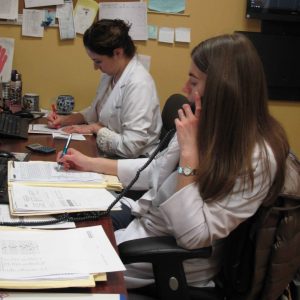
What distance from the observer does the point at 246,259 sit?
3.76 ft

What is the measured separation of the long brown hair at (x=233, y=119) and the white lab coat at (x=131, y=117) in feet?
3.11

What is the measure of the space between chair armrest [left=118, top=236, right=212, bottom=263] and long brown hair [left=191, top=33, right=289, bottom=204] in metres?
0.15

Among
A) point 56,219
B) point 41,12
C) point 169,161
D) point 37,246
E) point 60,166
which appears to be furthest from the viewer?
point 41,12

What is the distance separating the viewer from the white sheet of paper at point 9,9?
2.68 m

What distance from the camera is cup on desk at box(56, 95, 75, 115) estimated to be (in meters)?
2.71

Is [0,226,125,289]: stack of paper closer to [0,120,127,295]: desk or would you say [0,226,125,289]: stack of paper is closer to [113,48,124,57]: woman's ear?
[0,120,127,295]: desk

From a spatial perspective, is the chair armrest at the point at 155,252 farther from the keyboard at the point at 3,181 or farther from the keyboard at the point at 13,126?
the keyboard at the point at 13,126

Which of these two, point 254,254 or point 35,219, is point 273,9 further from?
point 35,219

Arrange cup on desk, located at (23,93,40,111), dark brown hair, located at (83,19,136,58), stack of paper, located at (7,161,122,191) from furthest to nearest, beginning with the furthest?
cup on desk, located at (23,93,40,111)
dark brown hair, located at (83,19,136,58)
stack of paper, located at (7,161,122,191)

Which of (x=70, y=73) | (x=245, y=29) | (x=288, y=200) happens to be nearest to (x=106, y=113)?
(x=70, y=73)

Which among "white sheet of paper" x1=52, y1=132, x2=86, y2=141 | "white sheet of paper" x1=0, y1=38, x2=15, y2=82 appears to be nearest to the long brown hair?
"white sheet of paper" x1=52, y1=132, x2=86, y2=141

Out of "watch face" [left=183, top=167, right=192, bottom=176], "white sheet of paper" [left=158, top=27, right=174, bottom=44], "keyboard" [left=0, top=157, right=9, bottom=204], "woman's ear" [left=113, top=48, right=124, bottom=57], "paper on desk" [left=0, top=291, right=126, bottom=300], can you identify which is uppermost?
"white sheet of paper" [left=158, top=27, right=174, bottom=44]

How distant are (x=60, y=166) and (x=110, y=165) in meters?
→ 0.18

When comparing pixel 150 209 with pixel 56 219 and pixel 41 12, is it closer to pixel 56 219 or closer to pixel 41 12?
pixel 56 219
